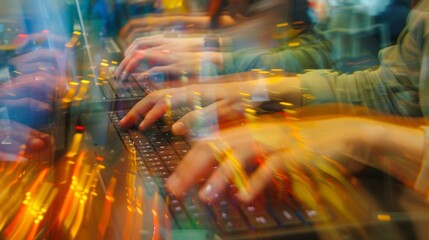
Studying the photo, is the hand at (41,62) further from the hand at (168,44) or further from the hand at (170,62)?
the hand at (168,44)

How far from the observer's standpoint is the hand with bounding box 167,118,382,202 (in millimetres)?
547

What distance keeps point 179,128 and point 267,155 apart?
181 mm

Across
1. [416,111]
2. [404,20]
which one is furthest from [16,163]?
[404,20]

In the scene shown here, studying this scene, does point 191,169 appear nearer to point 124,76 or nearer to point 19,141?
point 19,141

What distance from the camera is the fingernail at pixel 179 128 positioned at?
74 cm

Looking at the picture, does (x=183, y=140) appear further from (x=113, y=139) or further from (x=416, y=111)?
(x=416, y=111)

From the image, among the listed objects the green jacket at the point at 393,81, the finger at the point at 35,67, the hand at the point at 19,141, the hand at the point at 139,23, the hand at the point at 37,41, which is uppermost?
the hand at the point at 37,41

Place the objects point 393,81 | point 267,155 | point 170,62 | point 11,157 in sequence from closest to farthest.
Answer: point 267,155 → point 11,157 → point 393,81 → point 170,62

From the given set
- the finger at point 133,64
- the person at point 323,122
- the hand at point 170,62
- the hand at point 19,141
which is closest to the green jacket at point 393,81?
the person at point 323,122

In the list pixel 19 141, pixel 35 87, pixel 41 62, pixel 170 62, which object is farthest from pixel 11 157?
pixel 170 62

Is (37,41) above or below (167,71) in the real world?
above

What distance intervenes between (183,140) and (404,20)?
1.74 feet

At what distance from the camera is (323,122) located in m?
0.69

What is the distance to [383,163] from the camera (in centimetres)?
62
